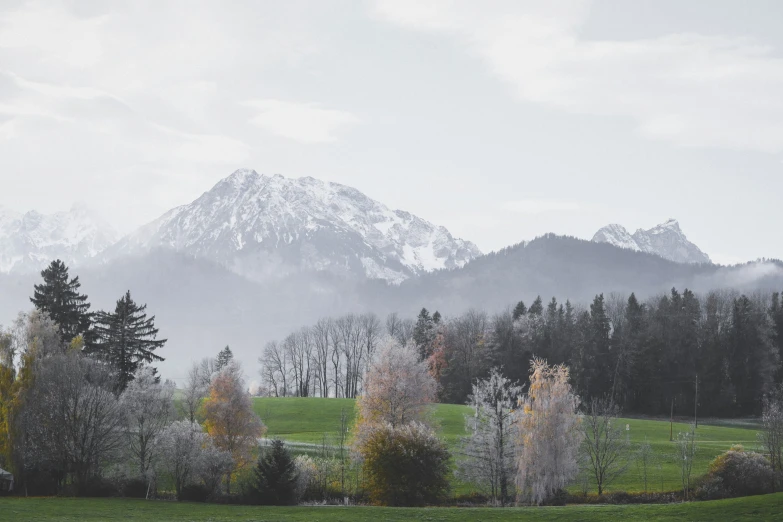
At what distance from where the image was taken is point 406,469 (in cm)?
4794

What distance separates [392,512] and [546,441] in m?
14.3

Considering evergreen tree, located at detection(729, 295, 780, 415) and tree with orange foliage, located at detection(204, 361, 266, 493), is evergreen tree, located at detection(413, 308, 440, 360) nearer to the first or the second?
evergreen tree, located at detection(729, 295, 780, 415)

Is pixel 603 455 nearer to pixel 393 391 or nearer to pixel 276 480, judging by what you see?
pixel 393 391

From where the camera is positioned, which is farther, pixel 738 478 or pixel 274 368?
pixel 274 368

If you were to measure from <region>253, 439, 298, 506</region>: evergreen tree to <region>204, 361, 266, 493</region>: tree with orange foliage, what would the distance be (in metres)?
9.22

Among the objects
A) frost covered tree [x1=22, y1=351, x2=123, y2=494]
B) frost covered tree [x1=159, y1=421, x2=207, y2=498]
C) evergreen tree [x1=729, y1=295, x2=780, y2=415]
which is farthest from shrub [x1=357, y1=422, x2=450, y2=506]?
evergreen tree [x1=729, y1=295, x2=780, y2=415]

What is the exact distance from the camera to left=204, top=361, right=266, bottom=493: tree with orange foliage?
2320 inches

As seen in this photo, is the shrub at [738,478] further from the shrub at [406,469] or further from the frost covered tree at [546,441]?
the shrub at [406,469]

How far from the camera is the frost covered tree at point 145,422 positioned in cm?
5359

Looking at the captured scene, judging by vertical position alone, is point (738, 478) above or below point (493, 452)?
below

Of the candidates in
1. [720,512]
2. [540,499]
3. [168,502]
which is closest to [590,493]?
[540,499]

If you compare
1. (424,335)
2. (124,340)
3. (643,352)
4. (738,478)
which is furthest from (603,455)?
(424,335)

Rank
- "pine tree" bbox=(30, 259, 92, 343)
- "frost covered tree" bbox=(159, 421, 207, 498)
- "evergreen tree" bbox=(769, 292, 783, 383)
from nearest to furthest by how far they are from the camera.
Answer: "frost covered tree" bbox=(159, 421, 207, 498)
"pine tree" bbox=(30, 259, 92, 343)
"evergreen tree" bbox=(769, 292, 783, 383)

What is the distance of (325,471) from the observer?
5431cm
